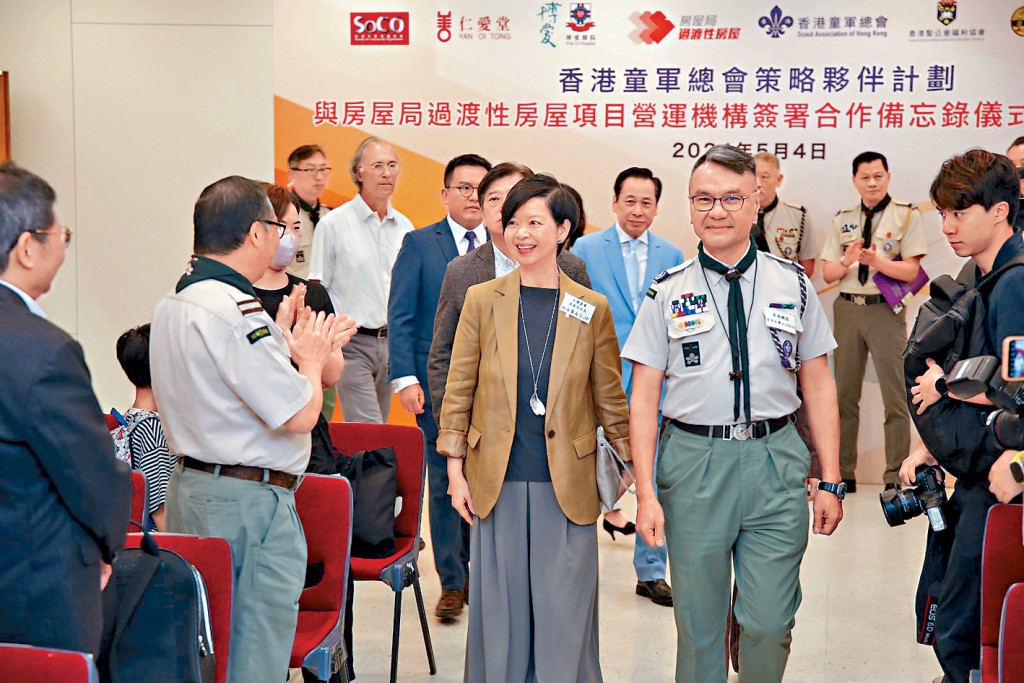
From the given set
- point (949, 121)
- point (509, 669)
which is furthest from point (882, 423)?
point (509, 669)

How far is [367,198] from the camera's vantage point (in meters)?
5.64

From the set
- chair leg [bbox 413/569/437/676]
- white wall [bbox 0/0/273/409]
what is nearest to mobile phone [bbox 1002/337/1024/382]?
chair leg [bbox 413/569/437/676]

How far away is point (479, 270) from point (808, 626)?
1977mm

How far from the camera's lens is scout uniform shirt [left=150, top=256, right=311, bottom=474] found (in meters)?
2.58

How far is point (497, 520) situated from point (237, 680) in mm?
808

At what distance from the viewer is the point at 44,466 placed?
2037 millimetres

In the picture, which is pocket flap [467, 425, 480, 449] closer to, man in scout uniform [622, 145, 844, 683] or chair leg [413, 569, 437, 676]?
man in scout uniform [622, 145, 844, 683]

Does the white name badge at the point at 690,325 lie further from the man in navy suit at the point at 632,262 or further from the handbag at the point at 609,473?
the man in navy suit at the point at 632,262

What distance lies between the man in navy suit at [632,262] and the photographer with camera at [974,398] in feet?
5.33

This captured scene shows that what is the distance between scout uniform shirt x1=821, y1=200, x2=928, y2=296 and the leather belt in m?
4.48

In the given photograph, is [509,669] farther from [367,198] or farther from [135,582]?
[367,198]

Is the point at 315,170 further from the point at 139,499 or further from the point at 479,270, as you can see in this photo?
the point at 139,499

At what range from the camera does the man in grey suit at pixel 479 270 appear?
3549mm

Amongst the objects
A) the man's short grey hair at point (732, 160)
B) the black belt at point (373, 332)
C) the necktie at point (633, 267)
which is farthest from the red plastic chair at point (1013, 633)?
the black belt at point (373, 332)
